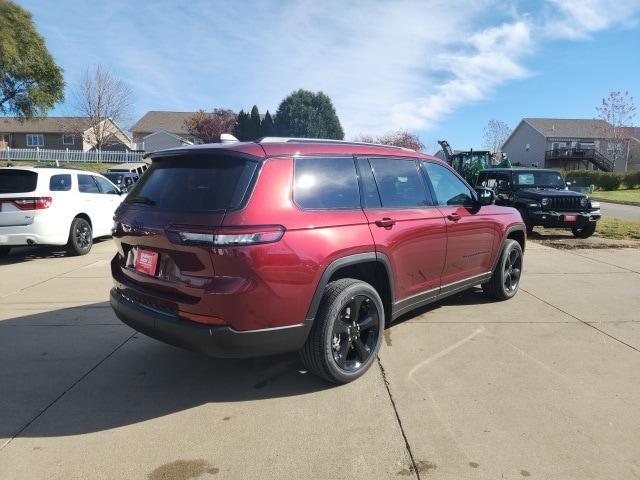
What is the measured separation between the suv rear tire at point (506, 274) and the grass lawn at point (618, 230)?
7819 millimetres

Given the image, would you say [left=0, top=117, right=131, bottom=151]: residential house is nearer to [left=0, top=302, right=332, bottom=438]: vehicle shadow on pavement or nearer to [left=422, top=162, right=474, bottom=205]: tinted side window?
[left=0, top=302, right=332, bottom=438]: vehicle shadow on pavement

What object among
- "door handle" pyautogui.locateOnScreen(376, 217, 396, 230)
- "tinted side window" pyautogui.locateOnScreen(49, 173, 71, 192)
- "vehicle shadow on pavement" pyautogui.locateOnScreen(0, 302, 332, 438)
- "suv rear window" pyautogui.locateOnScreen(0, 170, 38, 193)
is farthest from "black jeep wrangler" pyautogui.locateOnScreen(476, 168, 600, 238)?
"suv rear window" pyautogui.locateOnScreen(0, 170, 38, 193)

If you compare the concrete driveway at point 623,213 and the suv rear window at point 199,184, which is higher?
the suv rear window at point 199,184

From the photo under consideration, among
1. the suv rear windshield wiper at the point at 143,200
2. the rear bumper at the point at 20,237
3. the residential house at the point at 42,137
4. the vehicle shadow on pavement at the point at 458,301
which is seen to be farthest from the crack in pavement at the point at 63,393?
the residential house at the point at 42,137

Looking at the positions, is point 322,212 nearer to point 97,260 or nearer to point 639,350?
point 639,350

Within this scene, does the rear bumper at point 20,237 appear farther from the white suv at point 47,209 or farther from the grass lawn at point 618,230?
the grass lawn at point 618,230

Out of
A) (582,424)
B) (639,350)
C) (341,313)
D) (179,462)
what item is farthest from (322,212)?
(639,350)

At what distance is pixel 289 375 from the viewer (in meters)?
3.77

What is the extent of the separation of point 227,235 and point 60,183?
722cm

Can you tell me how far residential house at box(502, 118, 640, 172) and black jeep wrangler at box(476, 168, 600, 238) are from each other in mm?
51830

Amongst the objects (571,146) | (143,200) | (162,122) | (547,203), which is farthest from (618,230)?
(162,122)

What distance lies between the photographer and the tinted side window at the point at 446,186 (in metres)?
4.70

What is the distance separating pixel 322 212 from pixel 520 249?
372 cm

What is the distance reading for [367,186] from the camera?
3.87 meters
